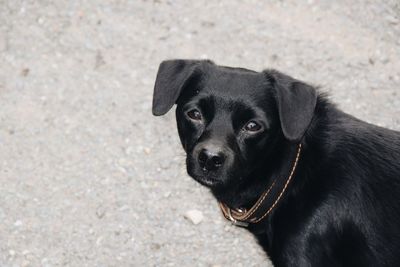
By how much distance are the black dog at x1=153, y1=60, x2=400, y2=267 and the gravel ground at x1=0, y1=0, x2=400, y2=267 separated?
1115 millimetres

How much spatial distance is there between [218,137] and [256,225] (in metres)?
0.75

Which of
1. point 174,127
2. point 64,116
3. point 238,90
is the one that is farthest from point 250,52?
point 238,90

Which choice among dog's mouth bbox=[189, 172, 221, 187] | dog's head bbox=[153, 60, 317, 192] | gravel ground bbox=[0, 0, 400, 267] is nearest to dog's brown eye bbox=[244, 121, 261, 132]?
dog's head bbox=[153, 60, 317, 192]

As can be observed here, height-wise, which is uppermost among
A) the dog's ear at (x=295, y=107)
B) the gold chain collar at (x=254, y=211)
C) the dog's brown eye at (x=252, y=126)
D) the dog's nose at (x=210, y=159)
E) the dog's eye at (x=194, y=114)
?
the dog's ear at (x=295, y=107)

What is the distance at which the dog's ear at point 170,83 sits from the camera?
4488 millimetres

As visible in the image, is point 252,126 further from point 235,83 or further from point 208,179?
point 208,179

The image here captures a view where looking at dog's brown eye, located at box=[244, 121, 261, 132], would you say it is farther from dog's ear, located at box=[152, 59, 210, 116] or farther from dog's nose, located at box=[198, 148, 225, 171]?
dog's ear, located at box=[152, 59, 210, 116]

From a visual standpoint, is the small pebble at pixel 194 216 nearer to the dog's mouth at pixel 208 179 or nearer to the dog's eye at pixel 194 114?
the dog's mouth at pixel 208 179

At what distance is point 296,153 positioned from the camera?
4383mm

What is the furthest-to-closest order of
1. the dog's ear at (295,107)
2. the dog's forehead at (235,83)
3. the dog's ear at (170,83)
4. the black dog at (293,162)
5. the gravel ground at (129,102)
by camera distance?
the gravel ground at (129,102) → the dog's ear at (170,83) → the dog's forehead at (235,83) → the black dog at (293,162) → the dog's ear at (295,107)

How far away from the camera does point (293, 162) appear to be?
4371 millimetres

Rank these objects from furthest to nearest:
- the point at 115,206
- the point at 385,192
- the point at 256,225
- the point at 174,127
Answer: the point at 174,127, the point at 115,206, the point at 256,225, the point at 385,192

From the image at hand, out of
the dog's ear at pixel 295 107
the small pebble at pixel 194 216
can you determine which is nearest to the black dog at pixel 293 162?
the dog's ear at pixel 295 107

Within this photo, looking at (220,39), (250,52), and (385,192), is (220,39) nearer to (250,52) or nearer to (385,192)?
(250,52)
